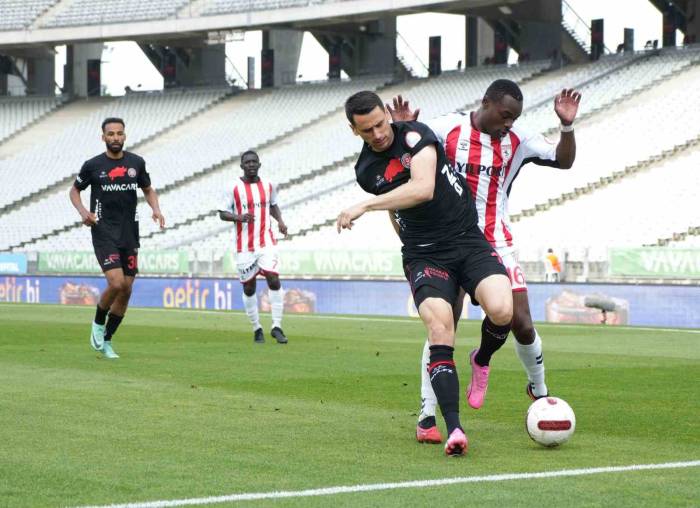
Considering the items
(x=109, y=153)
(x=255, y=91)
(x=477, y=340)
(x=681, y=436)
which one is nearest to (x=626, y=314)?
(x=477, y=340)

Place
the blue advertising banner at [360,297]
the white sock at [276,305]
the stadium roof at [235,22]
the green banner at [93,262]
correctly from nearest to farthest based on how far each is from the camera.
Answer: the white sock at [276,305] → the blue advertising banner at [360,297] → the green banner at [93,262] → the stadium roof at [235,22]

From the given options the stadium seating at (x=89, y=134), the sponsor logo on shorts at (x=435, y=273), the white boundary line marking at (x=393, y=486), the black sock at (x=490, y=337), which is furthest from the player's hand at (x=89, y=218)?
the stadium seating at (x=89, y=134)

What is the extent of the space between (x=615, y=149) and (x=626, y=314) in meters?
14.4

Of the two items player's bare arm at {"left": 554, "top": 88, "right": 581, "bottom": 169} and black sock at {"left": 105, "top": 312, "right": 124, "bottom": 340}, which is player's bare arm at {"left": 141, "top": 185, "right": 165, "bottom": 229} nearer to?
black sock at {"left": 105, "top": 312, "right": 124, "bottom": 340}

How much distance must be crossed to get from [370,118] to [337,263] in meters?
24.3

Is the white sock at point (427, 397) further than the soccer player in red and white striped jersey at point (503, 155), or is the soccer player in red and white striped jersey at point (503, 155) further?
the soccer player in red and white striped jersey at point (503, 155)

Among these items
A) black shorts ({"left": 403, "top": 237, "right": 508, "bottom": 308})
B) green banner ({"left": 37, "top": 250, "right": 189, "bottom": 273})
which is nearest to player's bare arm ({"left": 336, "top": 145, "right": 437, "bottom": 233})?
black shorts ({"left": 403, "top": 237, "right": 508, "bottom": 308})

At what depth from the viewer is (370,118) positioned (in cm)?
721

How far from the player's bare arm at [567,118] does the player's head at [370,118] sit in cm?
134

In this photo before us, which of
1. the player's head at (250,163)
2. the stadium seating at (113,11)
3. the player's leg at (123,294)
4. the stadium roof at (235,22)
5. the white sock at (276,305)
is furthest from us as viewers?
the stadium seating at (113,11)

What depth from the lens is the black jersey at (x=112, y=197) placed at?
13.5 m

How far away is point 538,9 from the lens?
163 feet

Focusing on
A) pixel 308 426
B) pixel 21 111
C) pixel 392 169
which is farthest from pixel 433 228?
pixel 21 111

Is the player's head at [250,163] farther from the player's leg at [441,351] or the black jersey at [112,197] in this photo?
the player's leg at [441,351]
